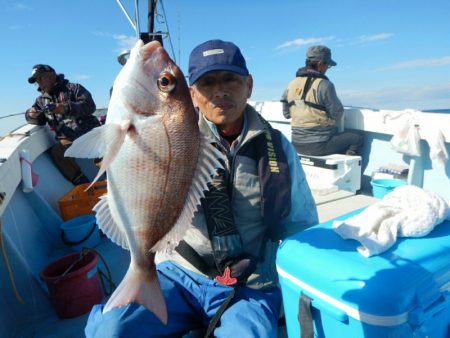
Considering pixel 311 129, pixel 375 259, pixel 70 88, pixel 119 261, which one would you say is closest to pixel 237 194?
pixel 375 259

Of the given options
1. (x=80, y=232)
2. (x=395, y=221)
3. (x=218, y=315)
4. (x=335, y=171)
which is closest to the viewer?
(x=395, y=221)

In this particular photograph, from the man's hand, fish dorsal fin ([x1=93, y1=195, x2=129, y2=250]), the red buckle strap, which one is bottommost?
the red buckle strap

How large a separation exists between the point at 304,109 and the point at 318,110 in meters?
0.25

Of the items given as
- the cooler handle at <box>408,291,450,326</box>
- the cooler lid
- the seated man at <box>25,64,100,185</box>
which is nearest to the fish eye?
the cooler lid

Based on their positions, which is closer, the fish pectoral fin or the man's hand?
the fish pectoral fin

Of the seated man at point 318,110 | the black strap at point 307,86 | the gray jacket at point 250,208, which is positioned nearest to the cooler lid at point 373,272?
the gray jacket at point 250,208

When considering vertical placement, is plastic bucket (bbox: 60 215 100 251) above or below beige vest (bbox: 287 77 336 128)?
below

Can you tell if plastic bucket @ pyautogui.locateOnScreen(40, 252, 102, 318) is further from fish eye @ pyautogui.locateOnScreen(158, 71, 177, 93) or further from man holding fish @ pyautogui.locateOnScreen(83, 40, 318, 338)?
fish eye @ pyautogui.locateOnScreen(158, 71, 177, 93)

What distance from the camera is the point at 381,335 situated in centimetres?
122

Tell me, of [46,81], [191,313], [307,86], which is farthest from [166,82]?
[46,81]

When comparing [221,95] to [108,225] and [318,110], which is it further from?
[318,110]

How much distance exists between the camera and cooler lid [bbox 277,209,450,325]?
1225 millimetres

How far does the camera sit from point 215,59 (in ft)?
6.05

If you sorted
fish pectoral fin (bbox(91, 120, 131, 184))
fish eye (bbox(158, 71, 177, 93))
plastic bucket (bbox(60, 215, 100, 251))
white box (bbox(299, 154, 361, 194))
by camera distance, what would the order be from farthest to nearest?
white box (bbox(299, 154, 361, 194)) → plastic bucket (bbox(60, 215, 100, 251)) → fish eye (bbox(158, 71, 177, 93)) → fish pectoral fin (bbox(91, 120, 131, 184))
